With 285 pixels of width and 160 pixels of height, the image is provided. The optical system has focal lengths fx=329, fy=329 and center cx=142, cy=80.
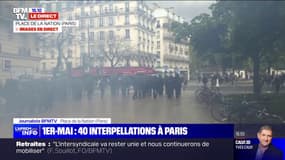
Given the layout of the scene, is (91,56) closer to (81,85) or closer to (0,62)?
(81,85)

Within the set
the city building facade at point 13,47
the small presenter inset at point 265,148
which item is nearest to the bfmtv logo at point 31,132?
the city building facade at point 13,47

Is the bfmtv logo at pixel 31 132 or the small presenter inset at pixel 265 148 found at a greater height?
the bfmtv logo at pixel 31 132

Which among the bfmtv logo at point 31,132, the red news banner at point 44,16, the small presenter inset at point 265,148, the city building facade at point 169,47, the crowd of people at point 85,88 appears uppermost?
the red news banner at point 44,16

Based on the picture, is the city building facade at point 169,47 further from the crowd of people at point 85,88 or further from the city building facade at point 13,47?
the city building facade at point 13,47

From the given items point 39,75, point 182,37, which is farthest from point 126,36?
point 39,75

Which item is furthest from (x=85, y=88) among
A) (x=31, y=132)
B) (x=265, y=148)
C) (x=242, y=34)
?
(x=265, y=148)

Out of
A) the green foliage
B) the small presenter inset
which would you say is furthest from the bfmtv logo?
the small presenter inset

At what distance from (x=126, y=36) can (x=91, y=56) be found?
0.34 meters

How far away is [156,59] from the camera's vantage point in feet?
9.18

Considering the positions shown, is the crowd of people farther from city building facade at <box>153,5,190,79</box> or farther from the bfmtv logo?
the bfmtv logo

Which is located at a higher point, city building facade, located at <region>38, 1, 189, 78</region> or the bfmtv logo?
city building facade, located at <region>38, 1, 189, 78</region>

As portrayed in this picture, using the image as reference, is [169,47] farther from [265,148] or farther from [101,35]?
[265,148]

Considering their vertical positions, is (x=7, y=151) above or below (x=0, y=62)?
below

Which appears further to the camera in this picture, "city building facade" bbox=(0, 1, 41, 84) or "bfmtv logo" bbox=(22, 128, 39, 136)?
"bfmtv logo" bbox=(22, 128, 39, 136)
